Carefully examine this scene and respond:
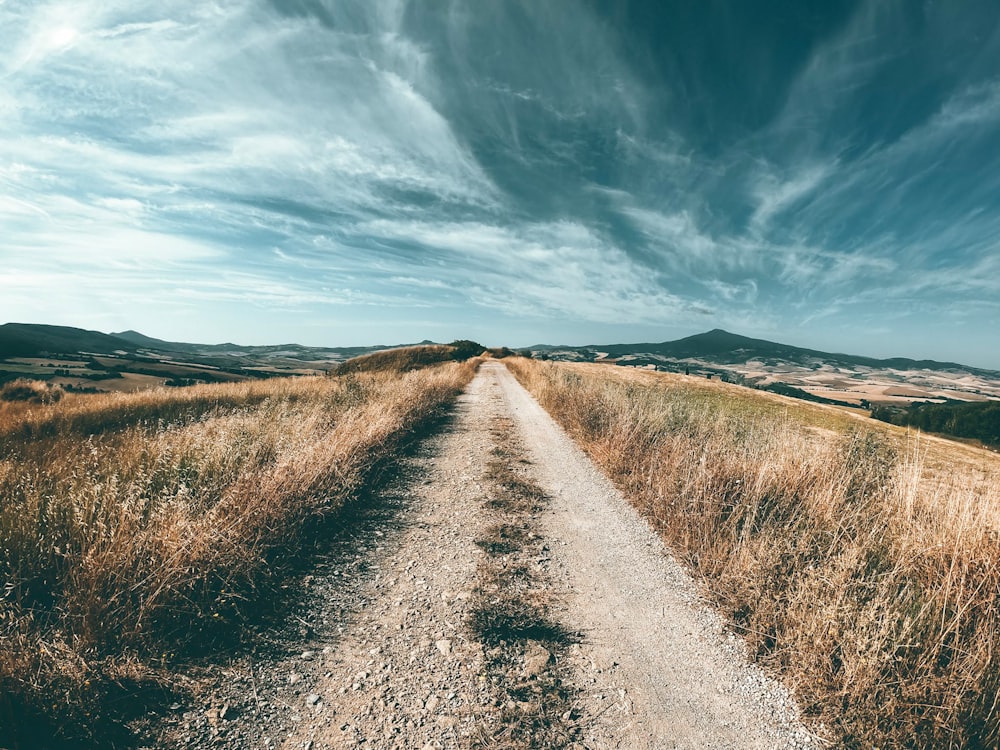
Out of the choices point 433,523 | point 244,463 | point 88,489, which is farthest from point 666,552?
point 88,489

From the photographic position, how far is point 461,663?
3.31 meters

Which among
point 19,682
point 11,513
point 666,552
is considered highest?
point 11,513

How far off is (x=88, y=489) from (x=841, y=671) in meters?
7.34

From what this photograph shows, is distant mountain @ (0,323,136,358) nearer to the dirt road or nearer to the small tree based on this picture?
the small tree

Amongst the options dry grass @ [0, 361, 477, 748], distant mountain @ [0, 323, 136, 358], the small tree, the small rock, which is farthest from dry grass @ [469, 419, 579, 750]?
distant mountain @ [0, 323, 136, 358]

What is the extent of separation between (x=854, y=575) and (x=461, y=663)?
13.1 feet

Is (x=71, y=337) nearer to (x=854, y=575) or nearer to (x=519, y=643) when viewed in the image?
(x=519, y=643)

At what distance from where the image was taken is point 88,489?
4.35 m

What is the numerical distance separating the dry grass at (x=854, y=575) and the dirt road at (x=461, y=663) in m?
0.40

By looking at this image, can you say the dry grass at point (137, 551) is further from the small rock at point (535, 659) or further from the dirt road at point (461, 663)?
the small rock at point (535, 659)

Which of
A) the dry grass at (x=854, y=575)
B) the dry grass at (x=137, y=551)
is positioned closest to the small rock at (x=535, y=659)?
the dry grass at (x=854, y=575)

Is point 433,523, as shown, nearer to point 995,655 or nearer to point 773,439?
point 995,655

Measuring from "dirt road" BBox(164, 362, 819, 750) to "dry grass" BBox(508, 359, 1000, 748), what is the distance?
0.40 meters

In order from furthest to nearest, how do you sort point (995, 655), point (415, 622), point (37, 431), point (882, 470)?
1. point (37, 431)
2. point (882, 470)
3. point (415, 622)
4. point (995, 655)
